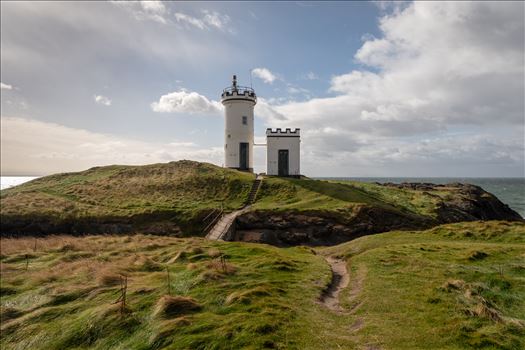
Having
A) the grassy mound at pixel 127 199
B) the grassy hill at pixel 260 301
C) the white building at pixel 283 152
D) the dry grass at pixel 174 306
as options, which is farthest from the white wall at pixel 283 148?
the dry grass at pixel 174 306

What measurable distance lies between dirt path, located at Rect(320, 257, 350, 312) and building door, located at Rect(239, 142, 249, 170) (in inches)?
1159

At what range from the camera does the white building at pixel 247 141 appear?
1732 inches

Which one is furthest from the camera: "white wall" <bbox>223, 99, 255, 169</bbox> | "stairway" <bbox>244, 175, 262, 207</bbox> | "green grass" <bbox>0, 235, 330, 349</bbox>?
"white wall" <bbox>223, 99, 255, 169</bbox>

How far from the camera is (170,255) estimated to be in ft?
56.5

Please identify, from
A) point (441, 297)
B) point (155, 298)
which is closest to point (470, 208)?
point (441, 297)

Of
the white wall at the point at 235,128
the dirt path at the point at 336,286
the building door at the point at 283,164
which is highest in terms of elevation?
the white wall at the point at 235,128

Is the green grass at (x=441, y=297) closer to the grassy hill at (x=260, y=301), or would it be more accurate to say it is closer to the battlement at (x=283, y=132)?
the grassy hill at (x=260, y=301)

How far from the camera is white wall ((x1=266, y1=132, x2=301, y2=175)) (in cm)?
4388

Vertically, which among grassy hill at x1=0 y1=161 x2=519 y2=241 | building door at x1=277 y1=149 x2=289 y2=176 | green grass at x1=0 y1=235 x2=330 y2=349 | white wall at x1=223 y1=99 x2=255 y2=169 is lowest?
Answer: green grass at x1=0 y1=235 x2=330 y2=349

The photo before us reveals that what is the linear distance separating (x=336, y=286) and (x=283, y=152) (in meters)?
31.4

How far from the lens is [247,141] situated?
153 ft

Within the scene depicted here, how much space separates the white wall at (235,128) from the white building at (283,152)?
4.09 m

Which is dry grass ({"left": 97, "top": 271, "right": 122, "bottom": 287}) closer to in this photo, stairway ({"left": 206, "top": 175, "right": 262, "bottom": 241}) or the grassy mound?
stairway ({"left": 206, "top": 175, "right": 262, "bottom": 241})

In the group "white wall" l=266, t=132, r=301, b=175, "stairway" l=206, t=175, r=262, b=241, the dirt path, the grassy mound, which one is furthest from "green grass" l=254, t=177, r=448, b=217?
the dirt path
